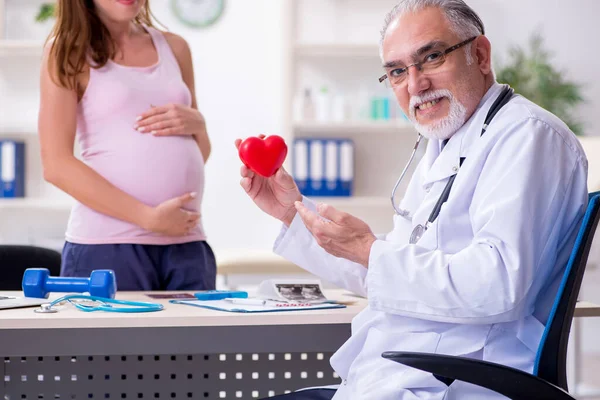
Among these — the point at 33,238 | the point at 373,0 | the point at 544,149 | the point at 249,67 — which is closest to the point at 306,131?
the point at 249,67

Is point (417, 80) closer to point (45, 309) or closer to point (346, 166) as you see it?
point (45, 309)

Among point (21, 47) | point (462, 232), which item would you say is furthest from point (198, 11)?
point (462, 232)

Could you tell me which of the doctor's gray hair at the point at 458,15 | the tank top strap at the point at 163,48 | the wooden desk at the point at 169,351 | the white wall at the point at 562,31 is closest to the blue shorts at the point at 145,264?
the wooden desk at the point at 169,351

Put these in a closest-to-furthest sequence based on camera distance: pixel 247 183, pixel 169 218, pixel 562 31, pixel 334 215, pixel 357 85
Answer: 1. pixel 334 215
2. pixel 247 183
3. pixel 169 218
4. pixel 357 85
5. pixel 562 31

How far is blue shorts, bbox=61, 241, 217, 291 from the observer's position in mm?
1954

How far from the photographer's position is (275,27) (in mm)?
4820

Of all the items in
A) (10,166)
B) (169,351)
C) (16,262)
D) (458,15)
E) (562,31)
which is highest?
(562,31)

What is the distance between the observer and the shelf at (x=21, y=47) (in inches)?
172

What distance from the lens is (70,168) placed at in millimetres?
1953

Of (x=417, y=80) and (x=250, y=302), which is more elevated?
(x=417, y=80)

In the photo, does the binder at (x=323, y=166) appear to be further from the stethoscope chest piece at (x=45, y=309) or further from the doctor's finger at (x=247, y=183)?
the stethoscope chest piece at (x=45, y=309)

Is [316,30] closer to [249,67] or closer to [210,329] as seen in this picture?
[249,67]

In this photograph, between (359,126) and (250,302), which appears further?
(359,126)

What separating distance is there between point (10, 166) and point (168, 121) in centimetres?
276
